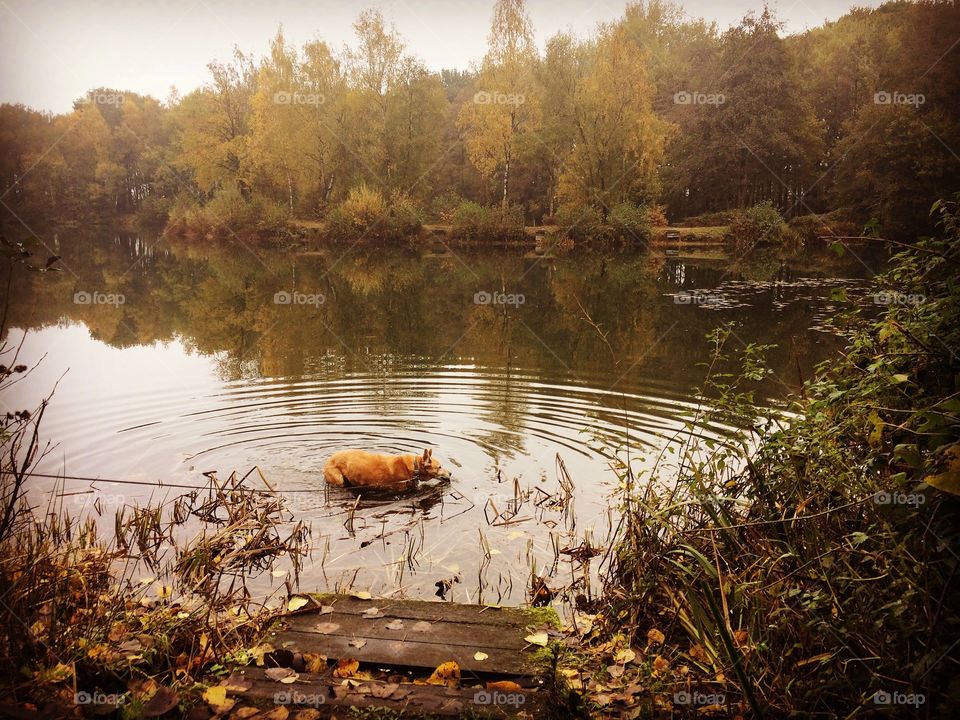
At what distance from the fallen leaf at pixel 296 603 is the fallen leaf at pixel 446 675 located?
1.39m

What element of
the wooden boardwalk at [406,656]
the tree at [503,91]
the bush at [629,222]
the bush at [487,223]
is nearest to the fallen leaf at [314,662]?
the wooden boardwalk at [406,656]

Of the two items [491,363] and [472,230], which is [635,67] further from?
[491,363]

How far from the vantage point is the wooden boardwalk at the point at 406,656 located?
12.5ft

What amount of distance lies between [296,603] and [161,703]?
4.78ft

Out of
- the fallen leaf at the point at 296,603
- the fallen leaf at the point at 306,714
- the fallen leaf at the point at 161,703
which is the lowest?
the fallen leaf at the point at 296,603

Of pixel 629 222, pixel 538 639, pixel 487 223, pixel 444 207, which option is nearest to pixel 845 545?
pixel 538 639

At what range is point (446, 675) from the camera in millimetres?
4094

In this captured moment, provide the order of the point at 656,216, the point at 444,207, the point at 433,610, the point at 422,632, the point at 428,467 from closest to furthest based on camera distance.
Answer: the point at 422,632 < the point at 433,610 < the point at 428,467 < the point at 656,216 < the point at 444,207

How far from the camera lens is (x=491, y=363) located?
14.3 metres

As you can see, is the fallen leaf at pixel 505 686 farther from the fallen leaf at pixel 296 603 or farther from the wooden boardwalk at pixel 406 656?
the fallen leaf at pixel 296 603

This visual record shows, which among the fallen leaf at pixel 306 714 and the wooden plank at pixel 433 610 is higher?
the fallen leaf at pixel 306 714

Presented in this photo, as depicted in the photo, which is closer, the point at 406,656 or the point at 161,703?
the point at 161,703

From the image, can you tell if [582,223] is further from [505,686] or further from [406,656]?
[505,686]

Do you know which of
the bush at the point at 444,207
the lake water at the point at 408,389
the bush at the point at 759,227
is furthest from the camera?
the bush at the point at 444,207
